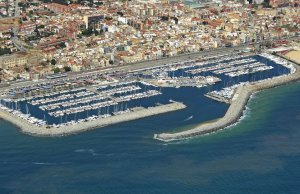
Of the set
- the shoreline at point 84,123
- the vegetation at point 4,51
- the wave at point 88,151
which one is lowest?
the wave at point 88,151

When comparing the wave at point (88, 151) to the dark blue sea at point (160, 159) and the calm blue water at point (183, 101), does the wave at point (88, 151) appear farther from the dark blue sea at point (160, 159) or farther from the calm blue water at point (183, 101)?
the calm blue water at point (183, 101)

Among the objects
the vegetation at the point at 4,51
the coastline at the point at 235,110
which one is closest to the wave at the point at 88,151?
the coastline at the point at 235,110

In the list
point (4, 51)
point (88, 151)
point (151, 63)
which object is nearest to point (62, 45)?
point (4, 51)

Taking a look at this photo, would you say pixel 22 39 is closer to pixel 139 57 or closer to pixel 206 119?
pixel 139 57

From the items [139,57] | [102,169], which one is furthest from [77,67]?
[102,169]

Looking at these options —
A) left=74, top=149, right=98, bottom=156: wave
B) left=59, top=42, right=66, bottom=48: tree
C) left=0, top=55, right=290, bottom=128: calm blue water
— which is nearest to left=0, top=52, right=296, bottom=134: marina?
left=0, top=55, right=290, bottom=128: calm blue water
